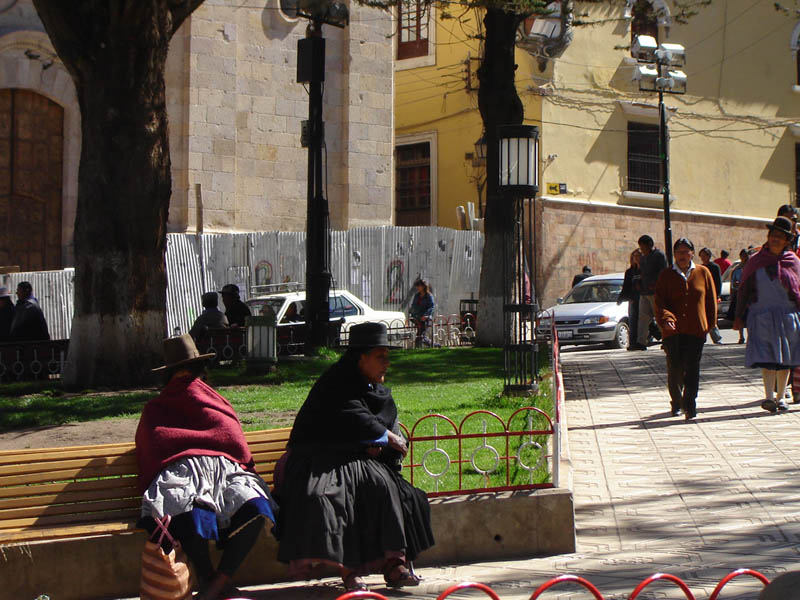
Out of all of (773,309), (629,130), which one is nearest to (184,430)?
(773,309)

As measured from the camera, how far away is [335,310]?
1925cm

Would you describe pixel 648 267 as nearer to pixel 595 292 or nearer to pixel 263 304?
pixel 595 292

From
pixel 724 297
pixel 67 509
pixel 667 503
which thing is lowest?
pixel 667 503

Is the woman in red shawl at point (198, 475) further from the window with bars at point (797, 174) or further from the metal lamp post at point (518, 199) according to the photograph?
the window with bars at point (797, 174)

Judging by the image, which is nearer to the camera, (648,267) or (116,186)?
(116,186)

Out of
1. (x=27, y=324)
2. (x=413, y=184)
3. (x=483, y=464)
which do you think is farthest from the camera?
(x=413, y=184)

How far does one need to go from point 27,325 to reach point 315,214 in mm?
4143

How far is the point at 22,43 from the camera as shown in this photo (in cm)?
2148

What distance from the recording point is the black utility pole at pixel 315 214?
15.4 meters

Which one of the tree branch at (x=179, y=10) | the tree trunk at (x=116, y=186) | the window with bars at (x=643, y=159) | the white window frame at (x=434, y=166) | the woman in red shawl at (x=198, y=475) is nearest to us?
the woman in red shawl at (x=198, y=475)

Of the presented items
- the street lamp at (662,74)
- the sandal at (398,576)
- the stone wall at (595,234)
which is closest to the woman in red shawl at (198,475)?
the sandal at (398,576)

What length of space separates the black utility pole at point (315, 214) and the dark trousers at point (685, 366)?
6.15 meters

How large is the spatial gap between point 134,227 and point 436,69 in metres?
22.5

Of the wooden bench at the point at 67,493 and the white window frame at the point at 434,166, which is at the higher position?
the white window frame at the point at 434,166
